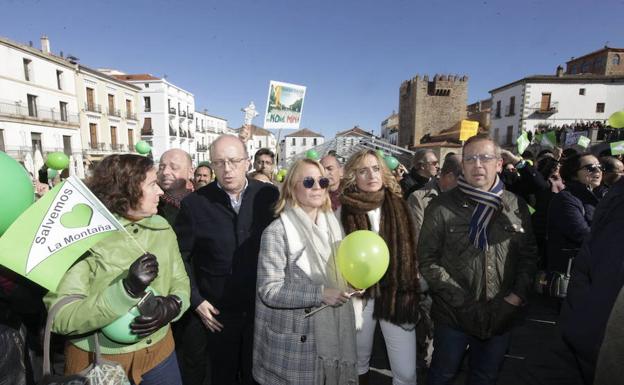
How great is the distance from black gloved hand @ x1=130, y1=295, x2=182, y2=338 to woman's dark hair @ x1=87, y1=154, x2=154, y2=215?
0.59 meters

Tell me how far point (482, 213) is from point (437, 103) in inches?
1685

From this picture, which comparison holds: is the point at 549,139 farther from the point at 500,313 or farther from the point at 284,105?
the point at 500,313

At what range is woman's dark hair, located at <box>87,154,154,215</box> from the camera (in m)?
1.83

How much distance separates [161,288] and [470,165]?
225 centimetres

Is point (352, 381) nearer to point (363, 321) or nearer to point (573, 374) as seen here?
point (363, 321)

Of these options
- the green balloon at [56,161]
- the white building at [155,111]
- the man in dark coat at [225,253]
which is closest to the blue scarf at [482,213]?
the man in dark coat at [225,253]

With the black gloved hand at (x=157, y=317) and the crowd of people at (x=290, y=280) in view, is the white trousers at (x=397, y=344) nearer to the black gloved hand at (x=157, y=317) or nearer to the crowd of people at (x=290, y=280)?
the crowd of people at (x=290, y=280)

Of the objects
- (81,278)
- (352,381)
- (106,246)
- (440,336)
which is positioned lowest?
(352,381)

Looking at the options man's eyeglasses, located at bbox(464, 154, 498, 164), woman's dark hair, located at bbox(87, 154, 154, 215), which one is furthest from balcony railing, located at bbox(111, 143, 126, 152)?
man's eyeglasses, located at bbox(464, 154, 498, 164)

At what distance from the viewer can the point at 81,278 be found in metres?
1.62

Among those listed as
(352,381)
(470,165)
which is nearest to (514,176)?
(470,165)

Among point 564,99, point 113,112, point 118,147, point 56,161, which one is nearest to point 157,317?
point 56,161

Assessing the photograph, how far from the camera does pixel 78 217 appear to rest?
4.86 feet

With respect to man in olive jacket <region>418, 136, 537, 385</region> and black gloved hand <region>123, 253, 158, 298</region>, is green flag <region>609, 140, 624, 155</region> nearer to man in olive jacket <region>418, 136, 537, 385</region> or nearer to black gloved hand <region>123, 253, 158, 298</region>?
man in olive jacket <region>418, 136, 537, 385</region>
